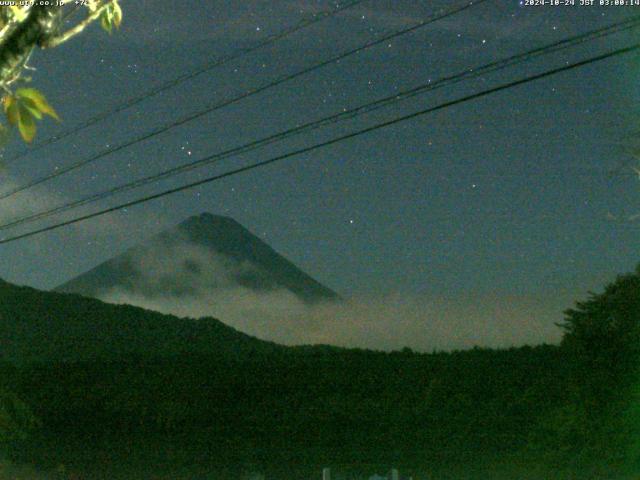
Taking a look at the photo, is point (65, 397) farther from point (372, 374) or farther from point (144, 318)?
point (144, 318)

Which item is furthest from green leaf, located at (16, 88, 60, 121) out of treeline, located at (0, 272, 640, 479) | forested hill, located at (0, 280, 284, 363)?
forested hill, located at (0, 280, 284, 363)

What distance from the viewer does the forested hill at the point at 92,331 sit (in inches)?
1951

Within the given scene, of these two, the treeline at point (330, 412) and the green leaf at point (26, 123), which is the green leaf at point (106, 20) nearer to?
the green leaf at point (26, 123)

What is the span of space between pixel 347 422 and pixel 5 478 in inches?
465

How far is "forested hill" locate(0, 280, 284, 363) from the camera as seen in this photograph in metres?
49.6

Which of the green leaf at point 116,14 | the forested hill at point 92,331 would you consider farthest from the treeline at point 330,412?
the green leaf at point 116,14

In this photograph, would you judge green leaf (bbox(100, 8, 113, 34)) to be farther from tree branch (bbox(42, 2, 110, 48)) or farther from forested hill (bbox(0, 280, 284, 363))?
forested hill (bbox(0, 280, 284, 363))

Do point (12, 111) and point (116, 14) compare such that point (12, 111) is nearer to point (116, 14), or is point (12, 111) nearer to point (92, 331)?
point (116, 14)

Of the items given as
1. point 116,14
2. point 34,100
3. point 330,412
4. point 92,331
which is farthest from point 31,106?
point 92,331

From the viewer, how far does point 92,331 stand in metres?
53.1

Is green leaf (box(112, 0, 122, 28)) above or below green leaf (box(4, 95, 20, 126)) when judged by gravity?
above

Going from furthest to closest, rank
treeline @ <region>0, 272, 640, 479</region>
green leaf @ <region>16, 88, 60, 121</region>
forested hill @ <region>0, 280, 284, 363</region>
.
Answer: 1. forested hill @ <region>0, 280, 284, 363</region>
2. treeline @ <region>0, 272, 640, 479</region>
3. green leaf @ <region>16, 88, 60, 121</region>

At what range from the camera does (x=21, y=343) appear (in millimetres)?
49750

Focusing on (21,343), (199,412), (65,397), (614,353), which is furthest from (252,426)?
(21,343)
